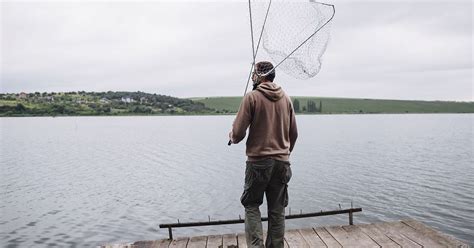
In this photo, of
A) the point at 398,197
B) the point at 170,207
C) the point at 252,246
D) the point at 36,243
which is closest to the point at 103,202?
the point at 170,207

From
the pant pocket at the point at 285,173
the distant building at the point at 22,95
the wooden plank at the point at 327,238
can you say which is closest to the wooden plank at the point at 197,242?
the wooden plank at the point at 327,238

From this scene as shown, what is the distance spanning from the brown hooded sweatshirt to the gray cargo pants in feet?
0.42

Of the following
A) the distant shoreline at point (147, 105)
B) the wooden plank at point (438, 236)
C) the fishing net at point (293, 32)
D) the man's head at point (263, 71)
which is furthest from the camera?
the distant shoreline at point (147, 105)

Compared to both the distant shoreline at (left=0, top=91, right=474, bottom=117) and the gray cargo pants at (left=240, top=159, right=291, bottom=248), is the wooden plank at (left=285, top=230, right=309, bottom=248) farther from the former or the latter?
the distant shoreline at (left=0, top=91, right=474, bottom=117)

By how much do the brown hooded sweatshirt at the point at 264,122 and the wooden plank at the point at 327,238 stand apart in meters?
2.53

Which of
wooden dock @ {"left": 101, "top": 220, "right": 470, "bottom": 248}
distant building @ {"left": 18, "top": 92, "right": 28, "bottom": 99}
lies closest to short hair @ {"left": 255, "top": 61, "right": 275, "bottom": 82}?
wooden dock @ {"left": 101, "top": 220, "right": 470, "bottom": 248}

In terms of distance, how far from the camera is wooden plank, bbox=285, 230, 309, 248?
21.6 feet

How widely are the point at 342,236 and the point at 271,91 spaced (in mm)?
3597

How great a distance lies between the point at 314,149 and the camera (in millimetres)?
41281

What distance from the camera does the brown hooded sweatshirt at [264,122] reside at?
465 centimetres

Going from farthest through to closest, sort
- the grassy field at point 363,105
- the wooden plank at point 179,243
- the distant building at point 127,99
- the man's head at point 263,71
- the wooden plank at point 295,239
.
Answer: the distant building at point 127,99, the grassy field at point 363,105, the wooden plank at point 179,243, the wooden plank at point 295,239, the man's head at point 263,71

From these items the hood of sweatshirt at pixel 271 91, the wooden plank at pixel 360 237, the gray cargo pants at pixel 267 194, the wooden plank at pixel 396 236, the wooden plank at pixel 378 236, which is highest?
the hood of sweatshirt at pixel 271 91

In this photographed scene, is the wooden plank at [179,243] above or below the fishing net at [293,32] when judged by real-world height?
below

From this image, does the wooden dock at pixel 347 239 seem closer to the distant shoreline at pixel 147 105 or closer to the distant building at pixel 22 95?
the distant shoreline at pixel 147 105
